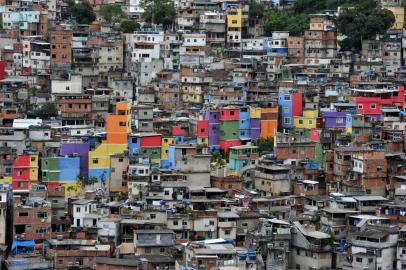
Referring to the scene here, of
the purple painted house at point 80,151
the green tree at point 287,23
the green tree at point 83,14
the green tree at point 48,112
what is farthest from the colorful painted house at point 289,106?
the green tree at point 83,14

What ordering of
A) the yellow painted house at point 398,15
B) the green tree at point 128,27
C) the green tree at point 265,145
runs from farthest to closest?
the yellow painted house at point 398,15
the green tree at point 128,27
the green tree at point 265,145

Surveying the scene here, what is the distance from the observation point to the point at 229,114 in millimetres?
41000

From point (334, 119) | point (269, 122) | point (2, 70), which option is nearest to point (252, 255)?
point (269, 122)

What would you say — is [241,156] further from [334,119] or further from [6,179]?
[6,179]

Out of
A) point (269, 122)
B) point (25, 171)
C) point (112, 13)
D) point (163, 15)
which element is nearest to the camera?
point (25, 171)

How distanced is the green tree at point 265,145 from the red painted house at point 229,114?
92 centimetres

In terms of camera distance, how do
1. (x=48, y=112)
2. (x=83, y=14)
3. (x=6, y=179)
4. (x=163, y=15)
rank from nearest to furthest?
1. (x=6, y=179)
2. (x=48, y=112)
3. (x=163, y=15)
4. (x=83, y=14)

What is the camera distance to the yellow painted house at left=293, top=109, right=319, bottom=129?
42031 mm

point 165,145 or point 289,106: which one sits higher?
point 289,106

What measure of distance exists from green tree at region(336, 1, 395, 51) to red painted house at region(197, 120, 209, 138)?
1145 centimetres

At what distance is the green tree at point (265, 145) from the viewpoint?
1570 inches

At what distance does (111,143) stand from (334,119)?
6623mm

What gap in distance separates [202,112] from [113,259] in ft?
39.2

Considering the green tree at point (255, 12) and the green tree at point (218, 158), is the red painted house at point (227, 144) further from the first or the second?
the green tree at point (255, 12)
